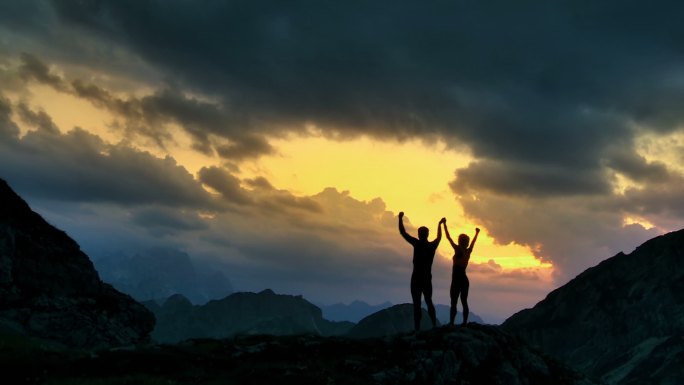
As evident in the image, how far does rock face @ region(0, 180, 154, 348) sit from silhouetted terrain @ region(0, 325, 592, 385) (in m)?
49.9

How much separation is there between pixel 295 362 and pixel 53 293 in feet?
254

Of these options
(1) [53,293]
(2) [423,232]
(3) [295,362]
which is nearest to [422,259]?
(2) [423,232]

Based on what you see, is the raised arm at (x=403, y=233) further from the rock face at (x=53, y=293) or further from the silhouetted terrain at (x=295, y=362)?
the rock face at (x=53, y=293)

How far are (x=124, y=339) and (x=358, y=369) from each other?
68.7 metres

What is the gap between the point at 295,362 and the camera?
2586 centimetres

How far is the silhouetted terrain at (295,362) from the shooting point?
22172 mm

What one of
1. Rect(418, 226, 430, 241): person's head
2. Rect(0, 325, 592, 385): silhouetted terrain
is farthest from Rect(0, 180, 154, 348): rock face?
Rect(418, 226, 430, 241): person's head

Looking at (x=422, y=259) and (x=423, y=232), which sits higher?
(x=423, y=232)

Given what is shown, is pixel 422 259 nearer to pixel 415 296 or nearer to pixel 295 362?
pixel 415 296

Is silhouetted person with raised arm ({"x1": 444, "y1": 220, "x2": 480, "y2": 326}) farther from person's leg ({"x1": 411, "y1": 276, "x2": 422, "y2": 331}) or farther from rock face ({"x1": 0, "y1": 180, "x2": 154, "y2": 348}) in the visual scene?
rock face ({"x1": 0, "y1": 180, "x2": 154, "y2": 348})

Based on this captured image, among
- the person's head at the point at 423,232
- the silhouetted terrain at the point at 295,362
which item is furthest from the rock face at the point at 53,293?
the person's head at the point at 423,232

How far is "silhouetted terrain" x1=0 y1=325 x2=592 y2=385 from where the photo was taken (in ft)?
72.7

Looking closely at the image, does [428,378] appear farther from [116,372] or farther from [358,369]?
[116,372]

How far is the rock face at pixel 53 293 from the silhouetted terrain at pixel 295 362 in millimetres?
49858
